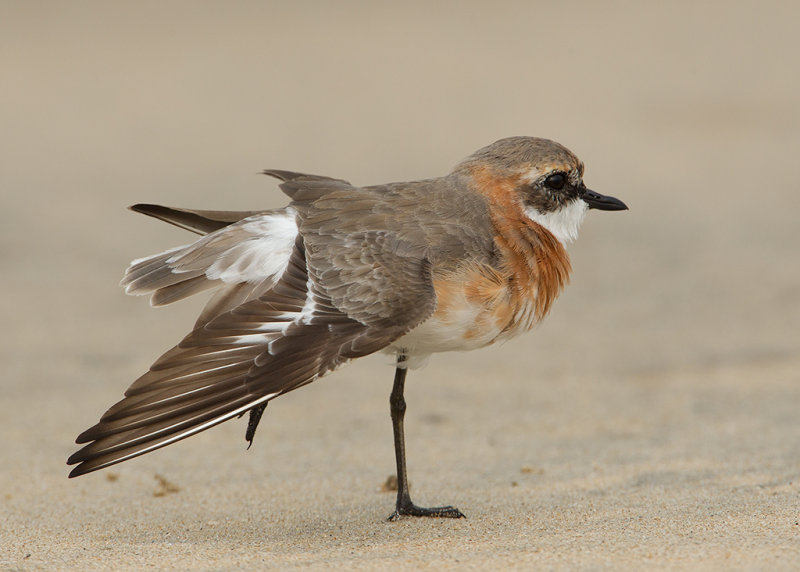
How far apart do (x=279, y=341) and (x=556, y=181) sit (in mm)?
2137

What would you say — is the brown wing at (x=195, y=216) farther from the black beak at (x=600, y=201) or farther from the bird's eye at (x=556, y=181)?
the black beak at (x=600, y=201)

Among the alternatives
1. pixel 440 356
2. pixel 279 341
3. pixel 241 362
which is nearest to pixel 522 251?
pixel 279 341

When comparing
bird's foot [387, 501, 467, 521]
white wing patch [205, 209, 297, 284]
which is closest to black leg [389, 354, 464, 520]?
bird's foot [387, 501, 467, 521]

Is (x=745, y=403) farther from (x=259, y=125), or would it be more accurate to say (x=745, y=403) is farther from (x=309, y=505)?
(x=259, y=125)

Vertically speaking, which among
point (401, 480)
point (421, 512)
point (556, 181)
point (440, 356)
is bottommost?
point (421, 512)

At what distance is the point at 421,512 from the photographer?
6.01 metres

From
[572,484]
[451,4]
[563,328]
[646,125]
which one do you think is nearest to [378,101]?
[646,125]

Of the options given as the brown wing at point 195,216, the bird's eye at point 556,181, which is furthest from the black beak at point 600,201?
the brown wing at point 195,216

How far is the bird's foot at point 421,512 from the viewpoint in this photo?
236 inches

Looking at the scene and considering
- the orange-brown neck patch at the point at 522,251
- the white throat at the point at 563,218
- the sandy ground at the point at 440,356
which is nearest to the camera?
the sandy ground at the point at 440,356

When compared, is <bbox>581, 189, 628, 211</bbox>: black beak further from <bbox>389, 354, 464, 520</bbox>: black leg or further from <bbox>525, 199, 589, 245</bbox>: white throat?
<bbox>389, 354, 464, 520</bbox>: black leg

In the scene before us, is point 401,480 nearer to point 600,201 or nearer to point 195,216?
point 195,216

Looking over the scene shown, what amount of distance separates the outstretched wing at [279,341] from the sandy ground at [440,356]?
0.70 meters

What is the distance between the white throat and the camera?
250 inches
